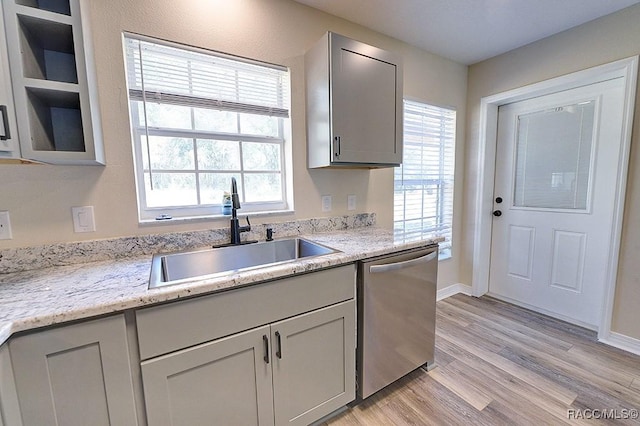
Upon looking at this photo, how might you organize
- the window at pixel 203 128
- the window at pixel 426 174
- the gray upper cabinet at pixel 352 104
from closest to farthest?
the window at pixel 203 128 < the gray upper cabinet at pixel 352 104 < the window at pixel 426 174

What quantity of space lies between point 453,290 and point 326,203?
1976 mm

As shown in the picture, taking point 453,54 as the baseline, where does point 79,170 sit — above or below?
below

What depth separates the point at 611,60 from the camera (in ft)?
6.43

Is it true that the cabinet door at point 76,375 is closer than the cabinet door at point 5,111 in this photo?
Yes

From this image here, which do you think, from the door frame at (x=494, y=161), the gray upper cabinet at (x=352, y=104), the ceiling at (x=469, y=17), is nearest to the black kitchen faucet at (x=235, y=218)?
the gray upper cabinet at (x=352, y=104)

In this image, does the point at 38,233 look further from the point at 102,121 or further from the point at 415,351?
the point at 415,351

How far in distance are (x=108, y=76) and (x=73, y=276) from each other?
0.97 metres

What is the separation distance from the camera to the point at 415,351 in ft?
5.59

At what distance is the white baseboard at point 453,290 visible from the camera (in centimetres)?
290

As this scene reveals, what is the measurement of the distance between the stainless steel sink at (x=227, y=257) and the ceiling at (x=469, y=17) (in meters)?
1.65

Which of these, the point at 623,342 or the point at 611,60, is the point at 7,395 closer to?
the point at 623,342

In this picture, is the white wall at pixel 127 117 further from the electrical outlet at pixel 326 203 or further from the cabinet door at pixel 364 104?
the cabinet door at pixel 364 104

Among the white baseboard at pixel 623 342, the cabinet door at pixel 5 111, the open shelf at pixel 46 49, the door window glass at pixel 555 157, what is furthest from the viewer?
the door window glass at pixel 555 157

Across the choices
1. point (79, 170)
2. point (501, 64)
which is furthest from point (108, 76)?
point (501, 64)
